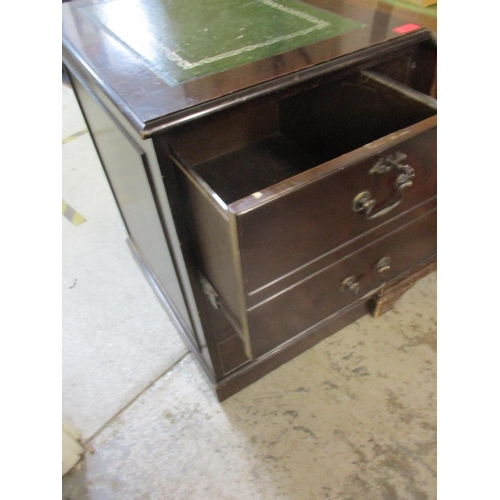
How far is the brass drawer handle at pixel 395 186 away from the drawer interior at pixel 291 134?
0.14 metres

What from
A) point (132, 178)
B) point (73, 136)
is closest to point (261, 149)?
point (132, 178)

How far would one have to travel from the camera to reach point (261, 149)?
3.16ft

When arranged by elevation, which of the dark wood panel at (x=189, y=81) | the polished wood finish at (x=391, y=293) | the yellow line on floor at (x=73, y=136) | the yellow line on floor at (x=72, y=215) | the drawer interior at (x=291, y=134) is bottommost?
the polished wood finish at (x=391, y=293)

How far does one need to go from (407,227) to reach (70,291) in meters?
1.01

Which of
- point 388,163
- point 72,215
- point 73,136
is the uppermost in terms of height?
point 388,163

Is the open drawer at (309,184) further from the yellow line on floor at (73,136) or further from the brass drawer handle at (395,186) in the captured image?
the yellow line on floor at (73,136)

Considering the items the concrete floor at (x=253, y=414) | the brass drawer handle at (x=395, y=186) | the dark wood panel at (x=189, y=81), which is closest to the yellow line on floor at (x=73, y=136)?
the concrete floor at (x=253, y=414)

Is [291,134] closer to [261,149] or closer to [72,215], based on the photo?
[261,149]

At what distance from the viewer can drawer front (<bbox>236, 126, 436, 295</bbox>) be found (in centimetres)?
51

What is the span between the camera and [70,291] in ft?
4.17

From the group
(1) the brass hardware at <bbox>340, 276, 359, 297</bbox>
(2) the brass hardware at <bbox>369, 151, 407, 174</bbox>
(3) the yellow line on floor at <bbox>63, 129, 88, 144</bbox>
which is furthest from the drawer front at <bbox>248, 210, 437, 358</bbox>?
(3) the yellow line on floor at <bbox>63, 129, 88, 144</bbox>

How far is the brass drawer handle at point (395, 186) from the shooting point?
1.88 ft

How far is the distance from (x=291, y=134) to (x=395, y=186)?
40 centimetres

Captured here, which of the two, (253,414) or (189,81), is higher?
(189,81)
